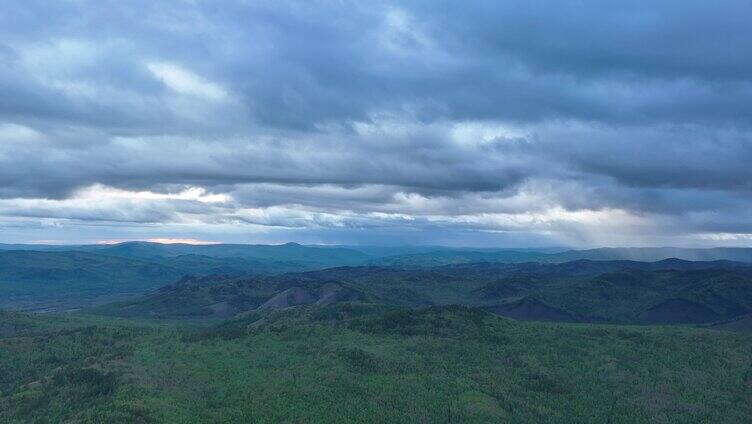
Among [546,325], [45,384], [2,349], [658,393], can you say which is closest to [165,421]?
[45,384]

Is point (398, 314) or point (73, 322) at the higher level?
point (398, 314)

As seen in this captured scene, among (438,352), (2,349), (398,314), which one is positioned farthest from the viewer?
(398,314)

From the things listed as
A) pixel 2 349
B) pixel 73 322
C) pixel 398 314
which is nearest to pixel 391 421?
pixel 398 314

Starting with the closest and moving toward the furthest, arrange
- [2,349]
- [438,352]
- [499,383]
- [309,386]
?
[309,386] < [499,383] < [438,352] < [2,349]

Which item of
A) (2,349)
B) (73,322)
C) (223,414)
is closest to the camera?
(223,414)

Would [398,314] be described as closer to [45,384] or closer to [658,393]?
[658,393]

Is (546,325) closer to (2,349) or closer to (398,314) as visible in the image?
(398,314)

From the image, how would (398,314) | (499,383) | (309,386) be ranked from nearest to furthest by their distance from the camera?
(309,386) → (499,383) → (398,314)

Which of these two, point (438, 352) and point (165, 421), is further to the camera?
point (438, 352)

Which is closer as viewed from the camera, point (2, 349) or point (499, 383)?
point (499, 383)
